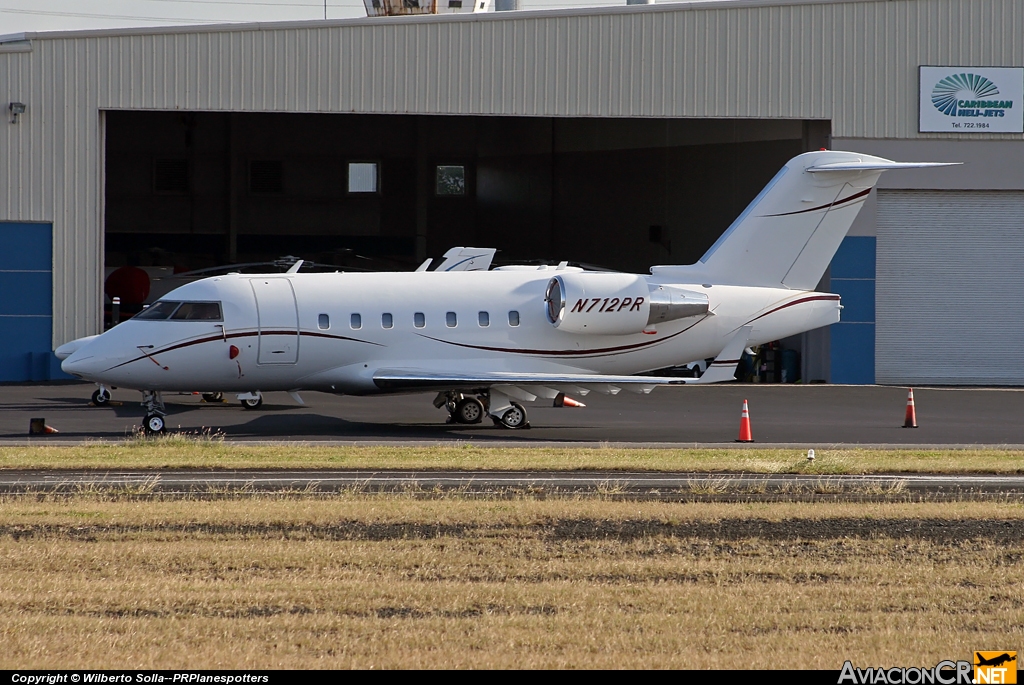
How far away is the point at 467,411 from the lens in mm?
23641

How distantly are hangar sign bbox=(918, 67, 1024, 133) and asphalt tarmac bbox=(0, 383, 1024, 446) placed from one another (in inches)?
306

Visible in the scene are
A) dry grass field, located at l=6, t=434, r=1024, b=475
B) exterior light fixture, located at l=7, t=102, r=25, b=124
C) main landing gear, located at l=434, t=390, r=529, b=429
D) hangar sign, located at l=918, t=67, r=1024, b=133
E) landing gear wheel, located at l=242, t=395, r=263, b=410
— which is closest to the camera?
dry grass field, located at l=6, t=434, r=1024, b=475

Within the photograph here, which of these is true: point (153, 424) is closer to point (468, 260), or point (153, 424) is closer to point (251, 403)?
point (251, 403)

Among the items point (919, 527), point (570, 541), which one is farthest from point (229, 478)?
point (919, 527)

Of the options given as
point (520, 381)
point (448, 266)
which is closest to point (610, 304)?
point (520, 381)

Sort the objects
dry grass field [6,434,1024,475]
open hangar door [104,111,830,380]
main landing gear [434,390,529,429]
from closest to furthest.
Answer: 1. dry grass field [6,434,1024,475]
2. main landing gear [434,390,529,429]
3. open hangar door [104,111,830,380]

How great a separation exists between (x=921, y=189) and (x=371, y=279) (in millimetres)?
19626

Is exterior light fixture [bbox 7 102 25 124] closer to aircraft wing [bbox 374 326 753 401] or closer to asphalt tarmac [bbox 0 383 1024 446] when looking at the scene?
asphalt tarmac [bbox 0 383 1024 446]

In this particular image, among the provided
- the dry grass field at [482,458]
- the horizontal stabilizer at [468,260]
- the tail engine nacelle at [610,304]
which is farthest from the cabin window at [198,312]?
the horizontal stabilizer at [468,260]

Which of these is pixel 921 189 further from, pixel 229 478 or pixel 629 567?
pixel 629 567

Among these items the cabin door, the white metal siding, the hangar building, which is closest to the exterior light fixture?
the hangar building

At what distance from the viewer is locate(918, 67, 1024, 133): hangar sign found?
1356 inches

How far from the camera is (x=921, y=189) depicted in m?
35.2

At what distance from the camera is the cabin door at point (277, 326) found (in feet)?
70.7
